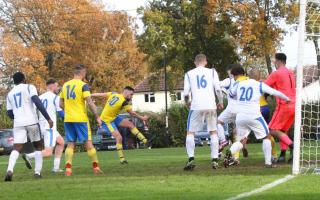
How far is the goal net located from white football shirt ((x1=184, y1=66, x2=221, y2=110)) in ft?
6.17

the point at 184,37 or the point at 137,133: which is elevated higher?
the point at 184,37

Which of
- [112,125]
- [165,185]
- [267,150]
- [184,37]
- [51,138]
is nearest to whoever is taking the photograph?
[165,185]

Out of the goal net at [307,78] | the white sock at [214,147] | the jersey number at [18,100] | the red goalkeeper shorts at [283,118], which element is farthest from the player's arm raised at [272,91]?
the jersey number at [18,100]

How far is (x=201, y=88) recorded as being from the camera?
13.3m

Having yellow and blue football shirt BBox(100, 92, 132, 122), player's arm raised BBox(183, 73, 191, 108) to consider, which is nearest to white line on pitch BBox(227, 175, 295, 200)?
A: player's arm raised BBox(183, 73, 191, 108)

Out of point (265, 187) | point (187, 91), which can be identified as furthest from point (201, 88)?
point (265, 187)

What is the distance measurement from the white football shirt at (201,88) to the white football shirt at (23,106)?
125 inches

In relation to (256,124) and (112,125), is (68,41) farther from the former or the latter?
(256,124)

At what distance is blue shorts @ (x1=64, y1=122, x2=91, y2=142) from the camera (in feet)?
43.0

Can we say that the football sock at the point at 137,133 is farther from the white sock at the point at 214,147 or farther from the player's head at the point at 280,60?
the player's head at the point at 280,60

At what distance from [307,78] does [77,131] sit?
4.87 m

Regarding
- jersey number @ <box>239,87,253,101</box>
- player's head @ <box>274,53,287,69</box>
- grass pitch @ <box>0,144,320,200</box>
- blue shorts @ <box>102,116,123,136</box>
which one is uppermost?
player's head @ <box>274,53,287,69</box>

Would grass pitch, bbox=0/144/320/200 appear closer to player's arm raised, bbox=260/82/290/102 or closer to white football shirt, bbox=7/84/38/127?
white football shirt, bbox=7/84/38/127

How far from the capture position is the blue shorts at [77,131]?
43.0 ft
